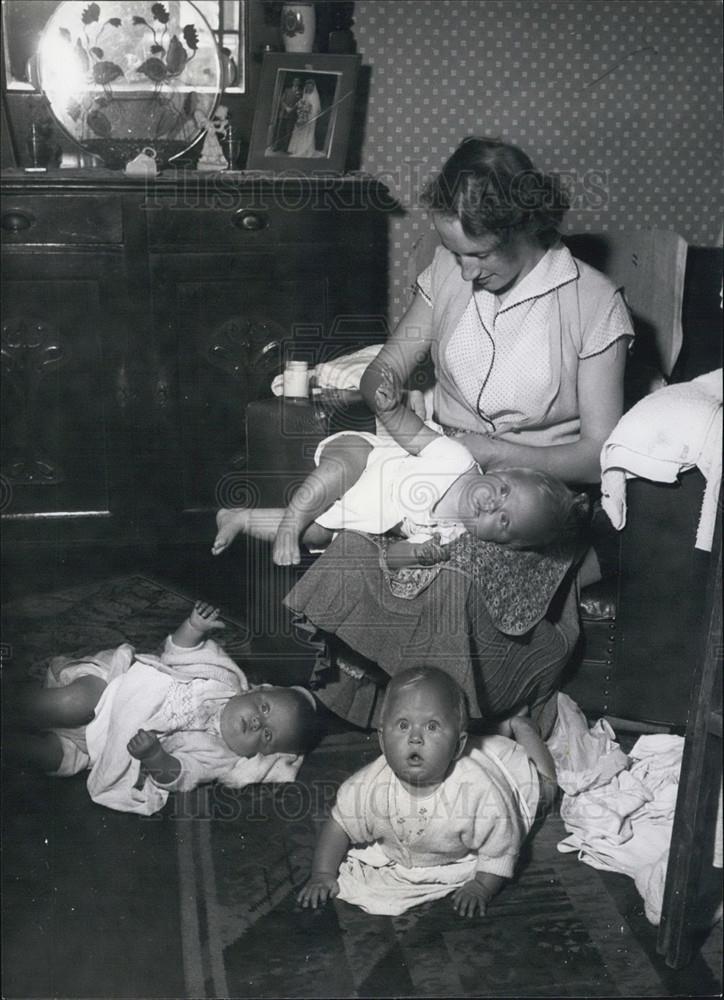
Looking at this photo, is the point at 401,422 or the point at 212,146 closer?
the point at 401,422

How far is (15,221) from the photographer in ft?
6.80

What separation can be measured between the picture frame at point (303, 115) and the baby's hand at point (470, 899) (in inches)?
57.8

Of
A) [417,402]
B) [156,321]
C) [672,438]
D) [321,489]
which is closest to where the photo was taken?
[672,438]

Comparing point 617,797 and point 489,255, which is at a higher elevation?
point 489,255

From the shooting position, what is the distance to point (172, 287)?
7.09 feet

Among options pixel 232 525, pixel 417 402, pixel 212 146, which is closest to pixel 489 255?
pixel 417 402

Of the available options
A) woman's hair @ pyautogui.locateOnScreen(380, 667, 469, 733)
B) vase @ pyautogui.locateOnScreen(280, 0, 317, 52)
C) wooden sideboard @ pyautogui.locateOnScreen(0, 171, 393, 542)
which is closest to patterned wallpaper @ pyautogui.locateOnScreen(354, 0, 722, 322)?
vase @ pyautogui.locateOnScreen(280, 0, 317, 52)

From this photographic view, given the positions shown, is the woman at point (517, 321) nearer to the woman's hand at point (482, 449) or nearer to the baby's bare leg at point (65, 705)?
the woman's hand at point (482, 449)

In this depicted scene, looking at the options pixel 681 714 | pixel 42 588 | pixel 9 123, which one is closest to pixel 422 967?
pixel 681 714

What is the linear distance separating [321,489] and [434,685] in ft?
1.44

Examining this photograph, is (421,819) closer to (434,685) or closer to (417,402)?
(434,685)

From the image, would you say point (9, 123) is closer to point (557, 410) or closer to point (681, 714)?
point (557, 410)

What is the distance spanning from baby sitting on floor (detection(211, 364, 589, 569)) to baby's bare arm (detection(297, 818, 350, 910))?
1.20ft

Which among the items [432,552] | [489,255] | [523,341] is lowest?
[432,552]
